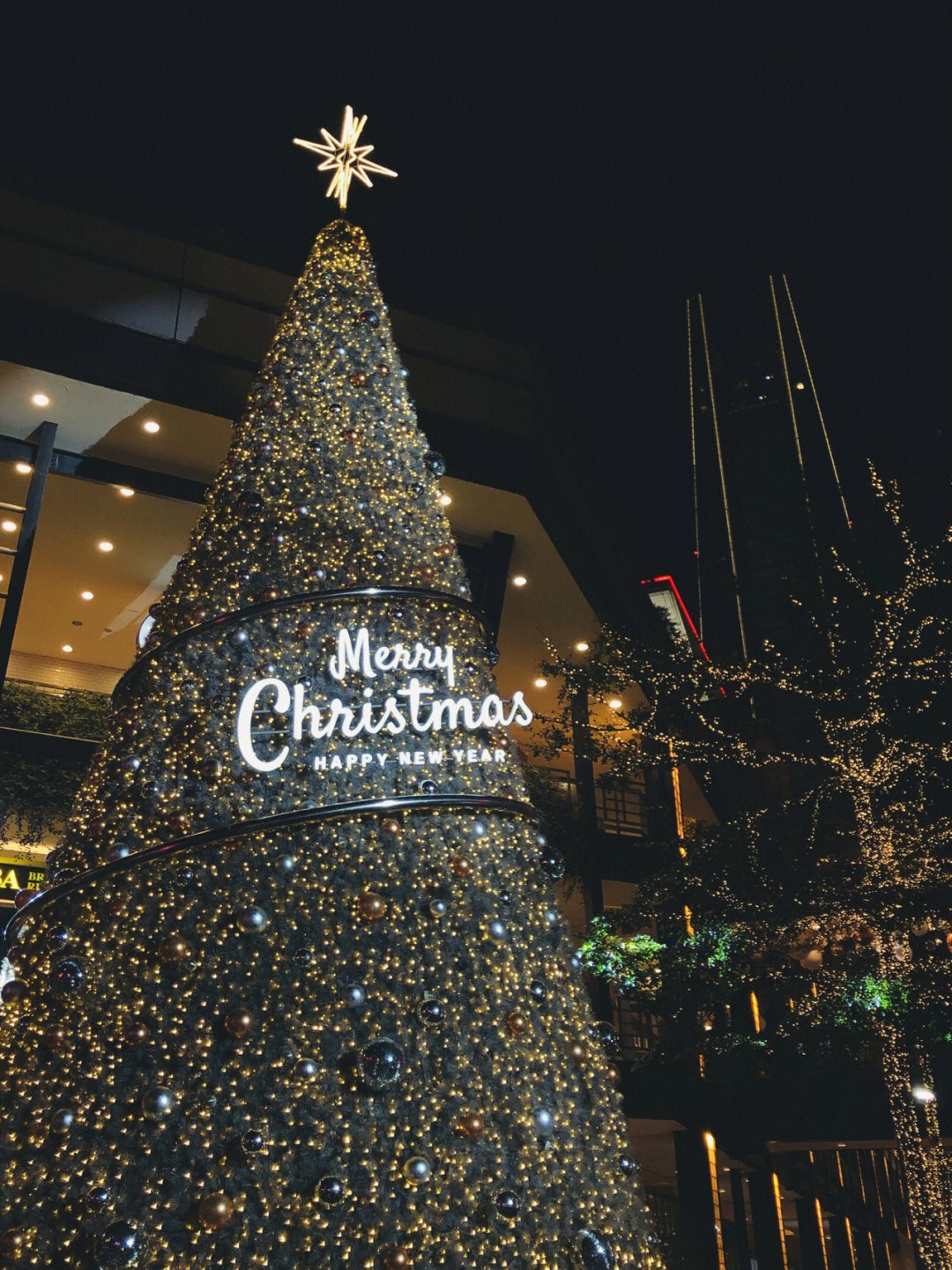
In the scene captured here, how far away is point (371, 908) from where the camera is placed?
1.80 meters

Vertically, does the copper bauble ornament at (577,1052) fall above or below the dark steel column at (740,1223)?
above

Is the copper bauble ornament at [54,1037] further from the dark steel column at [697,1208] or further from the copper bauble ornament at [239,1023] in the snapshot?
the dark steel column at [697,1208]

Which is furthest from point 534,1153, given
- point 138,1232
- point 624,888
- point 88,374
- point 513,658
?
point 624,888

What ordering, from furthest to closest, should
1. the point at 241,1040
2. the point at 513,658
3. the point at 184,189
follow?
the point at 513,658 < the point at 184,189 < the point at 241,1040

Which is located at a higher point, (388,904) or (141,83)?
(141,83)

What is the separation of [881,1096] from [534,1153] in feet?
25.9

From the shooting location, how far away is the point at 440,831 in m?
1.98

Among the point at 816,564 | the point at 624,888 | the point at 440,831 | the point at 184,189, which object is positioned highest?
the point at 184,189

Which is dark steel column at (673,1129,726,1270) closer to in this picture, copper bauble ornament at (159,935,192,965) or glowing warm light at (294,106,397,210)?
copper bauble ornament at (159,935,192,965)

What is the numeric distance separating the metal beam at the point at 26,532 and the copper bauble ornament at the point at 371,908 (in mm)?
6737

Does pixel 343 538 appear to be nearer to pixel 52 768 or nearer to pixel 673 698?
pixel 673 698

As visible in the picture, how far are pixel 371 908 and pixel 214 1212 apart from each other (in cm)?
60

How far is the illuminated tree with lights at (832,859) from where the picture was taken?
630cm

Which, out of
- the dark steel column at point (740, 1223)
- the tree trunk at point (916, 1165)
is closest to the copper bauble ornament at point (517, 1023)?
the tree trunk at point (916, 1165)
